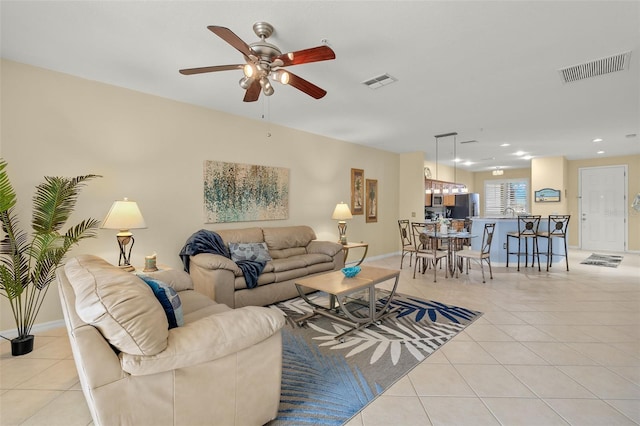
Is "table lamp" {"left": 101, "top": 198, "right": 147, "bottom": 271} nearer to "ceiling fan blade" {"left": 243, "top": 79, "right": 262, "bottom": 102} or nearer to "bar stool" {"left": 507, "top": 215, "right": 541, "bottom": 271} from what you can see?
"ceiling fan blade" {"left": 243, "top": 79, "right": 262, "bottom": 102}

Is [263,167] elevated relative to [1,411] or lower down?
elevated

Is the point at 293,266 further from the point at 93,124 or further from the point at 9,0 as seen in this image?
the point at 9,0

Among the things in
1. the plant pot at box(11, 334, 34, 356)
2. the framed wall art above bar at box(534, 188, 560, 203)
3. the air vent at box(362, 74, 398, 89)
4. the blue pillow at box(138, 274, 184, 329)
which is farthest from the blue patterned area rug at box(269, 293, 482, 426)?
the framed wall art above bar at box(534, 188, 560, 203)

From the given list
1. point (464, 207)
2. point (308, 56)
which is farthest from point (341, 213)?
point (464, 207)

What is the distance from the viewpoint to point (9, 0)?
204 cm

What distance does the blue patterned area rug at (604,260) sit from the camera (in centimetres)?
621

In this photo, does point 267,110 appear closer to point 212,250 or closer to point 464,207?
point 212,250

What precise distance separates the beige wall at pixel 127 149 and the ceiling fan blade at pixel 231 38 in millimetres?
2187

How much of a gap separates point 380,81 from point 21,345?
418cm

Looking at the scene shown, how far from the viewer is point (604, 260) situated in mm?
6660

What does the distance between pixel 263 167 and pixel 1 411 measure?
11.9 feet

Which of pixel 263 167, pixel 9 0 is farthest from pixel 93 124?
pixel 263 167

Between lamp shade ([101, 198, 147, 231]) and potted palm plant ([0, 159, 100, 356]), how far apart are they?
293mm

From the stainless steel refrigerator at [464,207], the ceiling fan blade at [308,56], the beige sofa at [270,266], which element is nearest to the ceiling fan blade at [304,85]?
the ceiling fan blade at [308,56]
